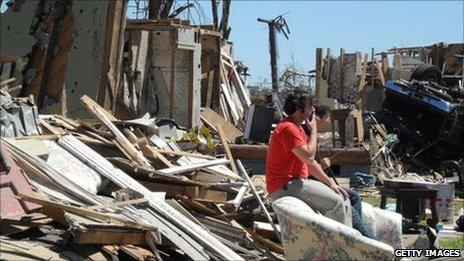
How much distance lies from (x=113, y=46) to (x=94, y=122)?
6.86 feet

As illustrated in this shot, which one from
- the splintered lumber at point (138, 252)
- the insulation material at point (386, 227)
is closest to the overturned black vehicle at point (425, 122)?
the insulation material at point (386, 227)

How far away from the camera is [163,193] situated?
7426mm

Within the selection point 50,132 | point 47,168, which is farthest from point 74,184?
point 50,132

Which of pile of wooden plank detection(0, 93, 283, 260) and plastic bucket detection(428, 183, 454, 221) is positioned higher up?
pile of wooden plank detection(0, 93, 283, 260)

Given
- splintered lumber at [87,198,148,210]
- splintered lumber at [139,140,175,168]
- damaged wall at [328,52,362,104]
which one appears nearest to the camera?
splintered lumber at [87,198,148,210]

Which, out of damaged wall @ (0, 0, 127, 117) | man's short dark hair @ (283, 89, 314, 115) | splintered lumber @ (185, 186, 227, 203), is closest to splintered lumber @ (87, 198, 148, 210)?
splintered lumber @ (185, 186, 227, 203)

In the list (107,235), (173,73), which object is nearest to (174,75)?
(173,73)

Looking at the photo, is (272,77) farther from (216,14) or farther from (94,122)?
(94,122)

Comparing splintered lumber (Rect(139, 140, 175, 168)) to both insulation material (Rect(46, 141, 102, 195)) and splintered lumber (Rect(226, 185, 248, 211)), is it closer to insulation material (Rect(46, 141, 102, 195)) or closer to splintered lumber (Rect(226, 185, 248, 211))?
splintered lumber (Rect(226, 185, 248, 211))

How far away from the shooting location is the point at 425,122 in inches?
606

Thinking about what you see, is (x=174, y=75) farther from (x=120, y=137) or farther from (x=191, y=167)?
(x=191, y=167)

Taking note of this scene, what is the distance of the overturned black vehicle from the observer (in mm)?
14602

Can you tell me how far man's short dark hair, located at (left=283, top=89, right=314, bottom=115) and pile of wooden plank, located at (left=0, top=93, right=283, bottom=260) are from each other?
1.00 meters

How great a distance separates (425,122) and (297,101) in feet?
29.4
